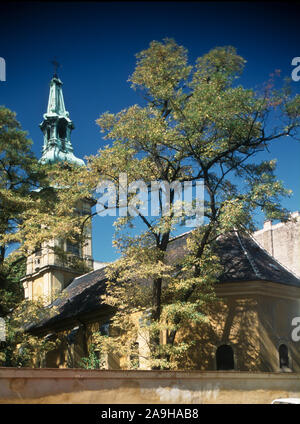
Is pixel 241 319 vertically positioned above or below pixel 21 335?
above

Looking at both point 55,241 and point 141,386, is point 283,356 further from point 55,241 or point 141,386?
point 55,241

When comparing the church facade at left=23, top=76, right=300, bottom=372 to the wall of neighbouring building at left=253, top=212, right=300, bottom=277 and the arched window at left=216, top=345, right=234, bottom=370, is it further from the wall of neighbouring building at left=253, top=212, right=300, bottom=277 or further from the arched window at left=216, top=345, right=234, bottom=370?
the wall of neighbouring building at left=253, top=212, right=300, bottom=277

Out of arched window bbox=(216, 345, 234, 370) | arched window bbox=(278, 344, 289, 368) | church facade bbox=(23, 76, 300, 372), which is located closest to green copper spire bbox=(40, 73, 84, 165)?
church facade bbox=(23, 76, 300, 372)

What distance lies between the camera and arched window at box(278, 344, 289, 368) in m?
22.5

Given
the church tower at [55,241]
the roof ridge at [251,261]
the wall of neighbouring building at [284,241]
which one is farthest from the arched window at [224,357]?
the church tower at [55,241]

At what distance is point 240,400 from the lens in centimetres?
1567

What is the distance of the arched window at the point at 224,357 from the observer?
22219 mm

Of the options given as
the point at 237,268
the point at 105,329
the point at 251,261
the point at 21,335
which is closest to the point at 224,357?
the point at 237,268

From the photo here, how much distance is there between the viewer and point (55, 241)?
121ft

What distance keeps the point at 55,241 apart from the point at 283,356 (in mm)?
19198

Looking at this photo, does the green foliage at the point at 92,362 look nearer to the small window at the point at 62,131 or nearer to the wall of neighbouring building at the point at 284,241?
the wall of neighbouring building at the point at 284,241

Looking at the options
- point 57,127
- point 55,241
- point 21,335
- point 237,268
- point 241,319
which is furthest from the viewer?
point 57,127
